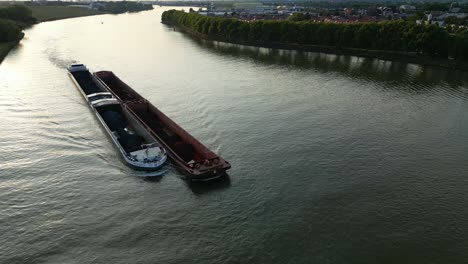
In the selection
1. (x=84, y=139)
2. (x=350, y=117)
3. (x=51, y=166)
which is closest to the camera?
(x=51, y=166)

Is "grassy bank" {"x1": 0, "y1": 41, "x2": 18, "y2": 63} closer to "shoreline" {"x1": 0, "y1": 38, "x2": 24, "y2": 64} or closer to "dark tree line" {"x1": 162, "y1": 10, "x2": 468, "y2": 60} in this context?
"shoreline" {"x1": 0, "y1": 38, "x2": 24, "y2": 64}

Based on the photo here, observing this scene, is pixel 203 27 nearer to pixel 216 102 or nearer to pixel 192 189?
pixel 216 102

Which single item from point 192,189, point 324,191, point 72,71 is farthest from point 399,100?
point 72,71

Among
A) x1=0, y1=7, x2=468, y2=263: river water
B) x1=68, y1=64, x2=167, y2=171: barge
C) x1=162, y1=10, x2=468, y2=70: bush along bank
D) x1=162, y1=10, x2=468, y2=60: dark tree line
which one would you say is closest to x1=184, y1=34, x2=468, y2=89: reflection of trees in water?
x1=162, y1=10, x2=468, y2=70: bush along bank

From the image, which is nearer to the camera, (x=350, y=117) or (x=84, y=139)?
(x=84, y=139)

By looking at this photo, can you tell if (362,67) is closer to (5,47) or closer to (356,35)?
(356,35)

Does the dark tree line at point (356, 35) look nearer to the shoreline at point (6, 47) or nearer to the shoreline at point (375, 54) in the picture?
the shoreline at point (375, 54)
